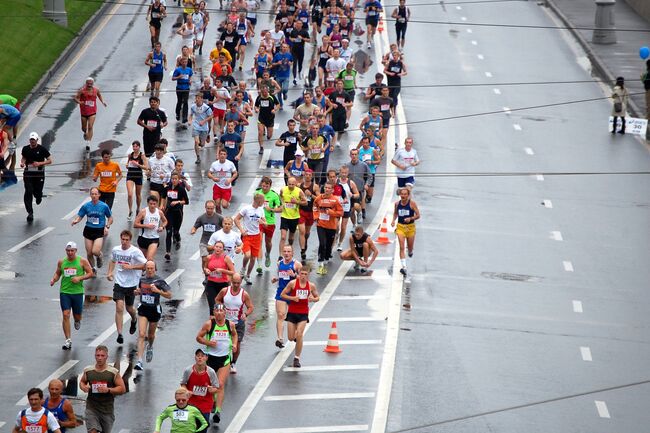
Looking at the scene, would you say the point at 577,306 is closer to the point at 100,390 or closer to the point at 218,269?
the point at 218,269

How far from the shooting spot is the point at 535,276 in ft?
90.2

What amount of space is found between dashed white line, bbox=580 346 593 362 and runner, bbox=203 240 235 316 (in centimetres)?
566

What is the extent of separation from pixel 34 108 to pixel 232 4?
11.1 metres

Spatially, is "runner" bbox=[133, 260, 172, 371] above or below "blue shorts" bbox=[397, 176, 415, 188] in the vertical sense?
above

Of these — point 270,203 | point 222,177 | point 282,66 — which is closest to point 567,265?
point 270,203

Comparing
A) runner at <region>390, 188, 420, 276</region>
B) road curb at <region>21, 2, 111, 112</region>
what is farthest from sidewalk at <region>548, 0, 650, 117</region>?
runner at <region>390, 188, 420, 276</region>

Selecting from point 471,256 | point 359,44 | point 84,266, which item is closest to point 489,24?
point 359,44

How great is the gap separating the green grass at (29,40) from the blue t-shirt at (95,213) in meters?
14.0

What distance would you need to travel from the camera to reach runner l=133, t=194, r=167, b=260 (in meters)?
25.2

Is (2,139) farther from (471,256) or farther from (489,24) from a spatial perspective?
(489,24)

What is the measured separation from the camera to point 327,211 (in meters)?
26.9

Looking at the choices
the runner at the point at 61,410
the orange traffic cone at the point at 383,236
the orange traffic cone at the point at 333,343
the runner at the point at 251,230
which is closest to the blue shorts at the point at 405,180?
the orange traffic cone at the point at 383,236

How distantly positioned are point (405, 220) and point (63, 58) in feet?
63.3

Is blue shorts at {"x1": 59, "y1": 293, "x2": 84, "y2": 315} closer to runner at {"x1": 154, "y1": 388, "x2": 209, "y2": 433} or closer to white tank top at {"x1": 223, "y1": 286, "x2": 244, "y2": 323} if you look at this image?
white tank top at {"x1": 223, "y1": 286, "x2": 244, "y2": 323}
